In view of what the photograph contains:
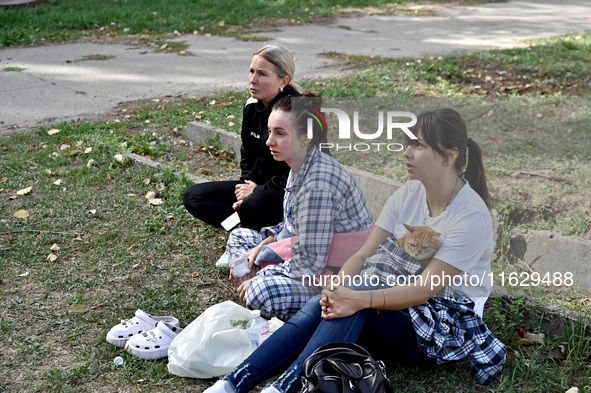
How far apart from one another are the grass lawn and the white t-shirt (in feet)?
1.47

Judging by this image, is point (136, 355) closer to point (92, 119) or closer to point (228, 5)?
point (92, 119)

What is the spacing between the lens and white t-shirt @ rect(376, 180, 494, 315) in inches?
105

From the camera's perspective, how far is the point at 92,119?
6.79 metres

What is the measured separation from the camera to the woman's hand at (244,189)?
168 inches

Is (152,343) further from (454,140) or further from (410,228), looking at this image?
(454,140)

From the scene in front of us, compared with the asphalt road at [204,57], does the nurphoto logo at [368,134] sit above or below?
above

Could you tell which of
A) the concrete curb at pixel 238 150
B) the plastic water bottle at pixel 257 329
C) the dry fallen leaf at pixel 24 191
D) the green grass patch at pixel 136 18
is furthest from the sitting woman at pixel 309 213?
the green grass patch at pixel 136 18

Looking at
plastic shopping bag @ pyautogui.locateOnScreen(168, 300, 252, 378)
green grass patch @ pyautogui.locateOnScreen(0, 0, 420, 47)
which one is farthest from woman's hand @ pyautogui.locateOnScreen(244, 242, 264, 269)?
green grass patch @ pyautogui.locateOnScreen(0, 0, 420, 47)

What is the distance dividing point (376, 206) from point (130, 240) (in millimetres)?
1656

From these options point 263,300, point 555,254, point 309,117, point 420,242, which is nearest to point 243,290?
point 263,300

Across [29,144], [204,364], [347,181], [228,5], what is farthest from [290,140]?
[228,5]

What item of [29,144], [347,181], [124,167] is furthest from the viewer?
[29,144]

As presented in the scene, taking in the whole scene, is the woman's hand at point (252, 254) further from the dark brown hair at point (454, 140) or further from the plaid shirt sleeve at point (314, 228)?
the dark brown hair at point (454, 140)

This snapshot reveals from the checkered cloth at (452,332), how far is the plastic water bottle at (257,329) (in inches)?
24.2
